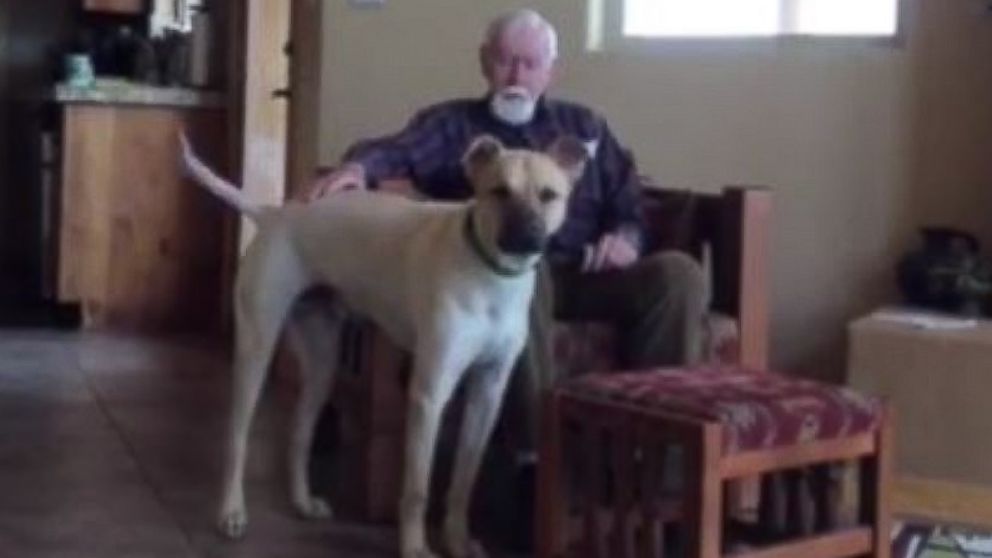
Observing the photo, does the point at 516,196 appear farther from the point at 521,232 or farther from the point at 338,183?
the point at 338,183

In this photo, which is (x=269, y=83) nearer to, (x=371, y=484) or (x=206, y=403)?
(x=206, y=403)


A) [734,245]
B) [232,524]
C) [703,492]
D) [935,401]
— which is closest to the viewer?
[703,492]

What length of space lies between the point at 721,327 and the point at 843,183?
115 centimetres

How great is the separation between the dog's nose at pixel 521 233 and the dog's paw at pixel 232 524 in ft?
2.81

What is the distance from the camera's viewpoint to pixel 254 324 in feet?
10.8

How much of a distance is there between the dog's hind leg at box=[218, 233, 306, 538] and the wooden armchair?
0.28 metres

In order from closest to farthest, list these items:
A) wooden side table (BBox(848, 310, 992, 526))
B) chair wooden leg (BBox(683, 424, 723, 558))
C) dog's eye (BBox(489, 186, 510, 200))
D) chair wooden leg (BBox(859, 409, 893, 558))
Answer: chair wooden leg (BBox(683, 424, 723, 558)) < chair wooden leg (BBox(859, 409, 893, 558)) < dog's eye (BBox(489, 186, 510, 200)) < wooden side table (BBox(848, 310, 992, 526))

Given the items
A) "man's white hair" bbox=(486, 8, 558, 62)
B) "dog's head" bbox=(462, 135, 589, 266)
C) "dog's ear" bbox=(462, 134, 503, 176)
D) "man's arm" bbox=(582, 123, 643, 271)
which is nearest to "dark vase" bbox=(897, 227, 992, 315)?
"man's arm" bbox=(582, 123, 643, 271)

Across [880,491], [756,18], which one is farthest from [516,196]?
[756,18]

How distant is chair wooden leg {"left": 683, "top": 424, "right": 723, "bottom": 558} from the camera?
2570 mm

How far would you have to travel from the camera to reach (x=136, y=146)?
21.4ft

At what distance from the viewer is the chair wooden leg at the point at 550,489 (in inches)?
114

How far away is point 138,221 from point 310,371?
314 cm

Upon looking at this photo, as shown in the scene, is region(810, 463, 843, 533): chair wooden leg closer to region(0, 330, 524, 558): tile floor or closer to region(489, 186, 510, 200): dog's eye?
region(489, 186, 510, 200): dog's eye
